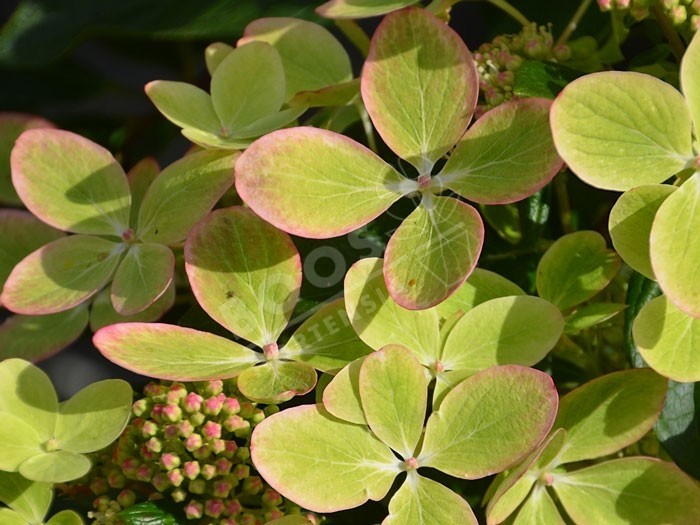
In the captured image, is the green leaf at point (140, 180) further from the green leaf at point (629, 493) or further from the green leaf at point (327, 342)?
the green leaf at point (629, 493)

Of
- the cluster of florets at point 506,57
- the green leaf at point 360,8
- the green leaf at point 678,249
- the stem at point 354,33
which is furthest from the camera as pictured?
the stem at point 354,33

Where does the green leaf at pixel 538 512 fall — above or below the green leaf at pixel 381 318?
below

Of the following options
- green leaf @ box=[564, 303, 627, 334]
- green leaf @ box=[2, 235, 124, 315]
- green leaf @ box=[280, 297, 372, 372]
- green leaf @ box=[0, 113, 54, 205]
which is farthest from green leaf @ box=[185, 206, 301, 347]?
green leaf @ box=[0, 113, 54, 205]

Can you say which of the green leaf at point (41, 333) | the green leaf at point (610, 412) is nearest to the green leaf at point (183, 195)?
the green leaf at point (41, 333)

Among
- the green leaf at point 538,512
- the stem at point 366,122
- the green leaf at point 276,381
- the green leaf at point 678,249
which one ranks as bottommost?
the green leaf at point 538,512

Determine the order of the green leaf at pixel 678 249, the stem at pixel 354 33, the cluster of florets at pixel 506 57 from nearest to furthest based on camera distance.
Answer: the green leaf at pixel 678 249 < the cluster of florets at pixel 506 57 < the stem at pixel 354 33

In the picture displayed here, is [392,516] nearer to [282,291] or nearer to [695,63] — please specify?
[282,291]

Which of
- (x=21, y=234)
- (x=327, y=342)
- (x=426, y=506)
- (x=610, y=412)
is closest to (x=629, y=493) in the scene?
(x=610, y=412)

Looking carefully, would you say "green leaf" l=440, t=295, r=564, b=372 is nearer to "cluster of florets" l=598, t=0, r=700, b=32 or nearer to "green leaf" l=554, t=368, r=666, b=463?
"green leaf" l=554, t=368, r=666, b=463
